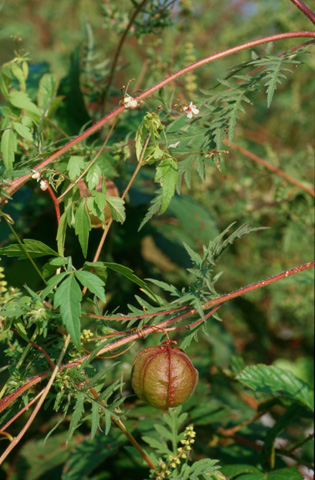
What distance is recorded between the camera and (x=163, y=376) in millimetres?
683

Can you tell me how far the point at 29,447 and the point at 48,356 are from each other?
720 millimetres

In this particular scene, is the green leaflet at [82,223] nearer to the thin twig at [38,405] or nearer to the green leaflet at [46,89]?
the thin twig at [38,405]

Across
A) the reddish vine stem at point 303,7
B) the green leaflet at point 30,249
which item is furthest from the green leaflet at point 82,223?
the reddish vine stem at point 303,7

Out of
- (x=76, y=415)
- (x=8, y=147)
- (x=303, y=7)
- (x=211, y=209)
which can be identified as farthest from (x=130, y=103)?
(x=211, y=209)

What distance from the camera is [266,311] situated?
2.22 meters

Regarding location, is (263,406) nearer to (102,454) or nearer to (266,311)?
(102,454)

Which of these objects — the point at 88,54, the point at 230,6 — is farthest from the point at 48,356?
the point at 230,6

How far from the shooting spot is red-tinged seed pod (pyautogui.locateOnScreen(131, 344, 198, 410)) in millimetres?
684

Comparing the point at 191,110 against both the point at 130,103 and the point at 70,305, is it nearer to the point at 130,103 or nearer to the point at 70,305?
the point at 130,103

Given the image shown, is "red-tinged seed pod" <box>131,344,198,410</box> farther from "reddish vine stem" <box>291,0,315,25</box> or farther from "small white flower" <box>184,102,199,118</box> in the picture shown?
"reddish vine stem" <box>291,0,315,25</box>

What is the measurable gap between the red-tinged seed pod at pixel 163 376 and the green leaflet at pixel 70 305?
0.48ft

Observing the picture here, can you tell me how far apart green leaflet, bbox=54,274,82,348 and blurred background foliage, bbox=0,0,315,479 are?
0.97 feet

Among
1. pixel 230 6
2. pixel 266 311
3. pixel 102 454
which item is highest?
pixel 230 6

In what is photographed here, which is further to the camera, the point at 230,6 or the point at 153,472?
the point at 230,6
